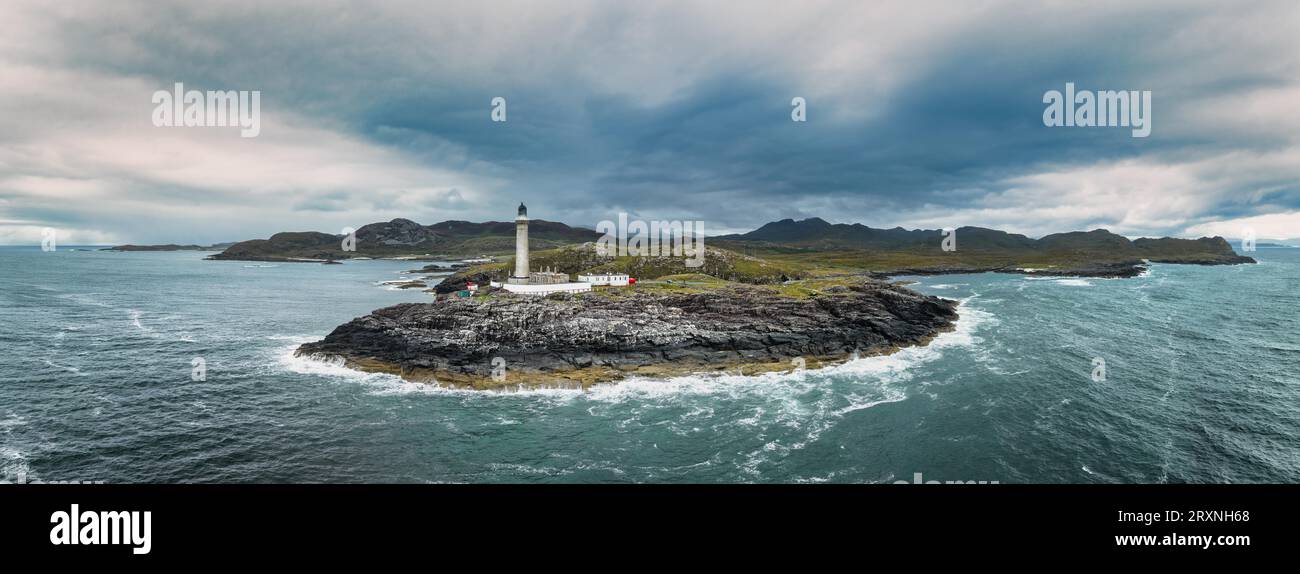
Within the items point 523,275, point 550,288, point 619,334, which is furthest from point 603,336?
point 523,275

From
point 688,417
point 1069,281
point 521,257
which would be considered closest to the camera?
point 688,417

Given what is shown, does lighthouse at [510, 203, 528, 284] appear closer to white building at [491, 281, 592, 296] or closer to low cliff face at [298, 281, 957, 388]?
white building at [491, 281, 592, 296]

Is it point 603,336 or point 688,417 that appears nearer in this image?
point 688,417

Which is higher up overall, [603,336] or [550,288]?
[550,288]

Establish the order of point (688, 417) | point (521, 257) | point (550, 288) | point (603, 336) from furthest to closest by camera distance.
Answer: point (521, 257)
point (550, 288)
point (603, 336)
point (688, 417)

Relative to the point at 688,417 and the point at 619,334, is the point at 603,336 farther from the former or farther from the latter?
the point at 688,417

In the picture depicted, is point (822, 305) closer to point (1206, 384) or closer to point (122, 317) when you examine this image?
point (1206, 384)
